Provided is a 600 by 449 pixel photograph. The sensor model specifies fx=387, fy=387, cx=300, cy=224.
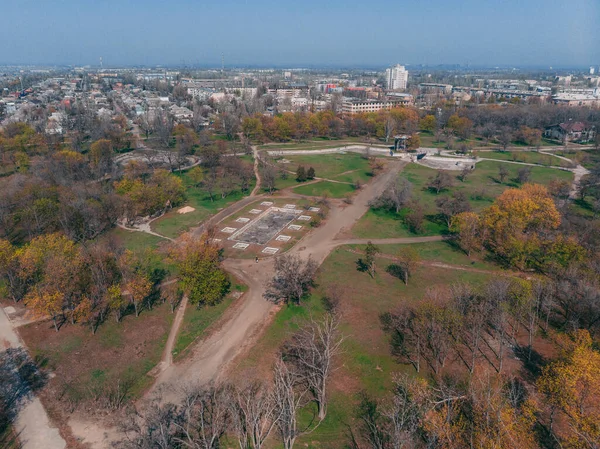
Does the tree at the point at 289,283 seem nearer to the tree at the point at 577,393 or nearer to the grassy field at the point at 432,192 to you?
the grassy field at the point at 432,192

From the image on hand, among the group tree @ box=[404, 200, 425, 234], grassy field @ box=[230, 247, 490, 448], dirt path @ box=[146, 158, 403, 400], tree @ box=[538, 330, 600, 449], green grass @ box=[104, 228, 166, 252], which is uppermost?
tree @ box=[538, 330, 600, 449]

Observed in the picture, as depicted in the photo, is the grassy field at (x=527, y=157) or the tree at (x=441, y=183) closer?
the tree at (x=441, y=183)

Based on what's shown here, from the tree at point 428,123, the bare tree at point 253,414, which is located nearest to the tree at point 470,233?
the bare tree at point 253,414

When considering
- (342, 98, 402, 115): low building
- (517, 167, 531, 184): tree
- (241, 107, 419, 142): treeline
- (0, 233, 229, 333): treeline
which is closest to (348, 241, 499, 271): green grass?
(0, 233, 229, 333): treeline

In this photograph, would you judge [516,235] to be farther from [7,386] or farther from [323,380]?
[7,386]

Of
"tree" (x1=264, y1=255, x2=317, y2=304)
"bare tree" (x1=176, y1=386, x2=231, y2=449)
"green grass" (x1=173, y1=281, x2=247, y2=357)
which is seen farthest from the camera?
"tree" (x1=264, y1=255, x2=317, y2=304)

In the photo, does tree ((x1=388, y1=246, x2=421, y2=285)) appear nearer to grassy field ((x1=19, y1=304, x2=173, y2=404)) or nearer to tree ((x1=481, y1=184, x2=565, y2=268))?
tree ((x1=481, y1=184, x2=565, y2=268))

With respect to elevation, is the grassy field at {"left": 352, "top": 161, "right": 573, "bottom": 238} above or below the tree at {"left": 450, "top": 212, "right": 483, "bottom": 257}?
below
